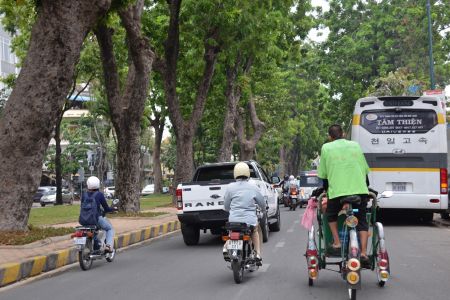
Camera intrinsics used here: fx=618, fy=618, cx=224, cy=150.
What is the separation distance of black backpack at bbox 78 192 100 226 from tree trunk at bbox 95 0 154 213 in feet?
31.1

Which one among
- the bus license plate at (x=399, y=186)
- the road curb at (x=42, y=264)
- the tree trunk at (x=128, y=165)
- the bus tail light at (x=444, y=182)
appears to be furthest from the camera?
the tree trunk at (x=128, y=165)

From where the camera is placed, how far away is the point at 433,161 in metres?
16.0

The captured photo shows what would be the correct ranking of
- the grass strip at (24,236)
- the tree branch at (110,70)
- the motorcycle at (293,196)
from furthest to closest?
the motorcycle at (293,196) < the tree branch at (110,70) < the grass strip at (24,236)

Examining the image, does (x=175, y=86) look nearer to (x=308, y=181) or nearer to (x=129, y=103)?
(x=129, y=103)

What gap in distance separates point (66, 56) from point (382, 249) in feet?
25.0

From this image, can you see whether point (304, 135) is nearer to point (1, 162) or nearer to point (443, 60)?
point (443, 60)

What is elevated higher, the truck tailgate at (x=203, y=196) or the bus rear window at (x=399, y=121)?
the bus rear window at (x=399, y=121)

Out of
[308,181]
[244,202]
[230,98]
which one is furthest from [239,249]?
[230,98]

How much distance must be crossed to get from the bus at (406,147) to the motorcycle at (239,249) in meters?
8.64

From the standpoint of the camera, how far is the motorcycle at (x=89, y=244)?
9.95 metres

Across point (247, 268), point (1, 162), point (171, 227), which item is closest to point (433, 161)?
point (171, 227)

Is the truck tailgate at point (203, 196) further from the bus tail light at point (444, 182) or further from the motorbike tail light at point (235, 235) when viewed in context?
the bus tail light at point (444, 182)

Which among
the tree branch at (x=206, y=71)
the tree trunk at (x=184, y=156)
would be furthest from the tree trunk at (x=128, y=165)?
the tree branch at (x=206, y=71)

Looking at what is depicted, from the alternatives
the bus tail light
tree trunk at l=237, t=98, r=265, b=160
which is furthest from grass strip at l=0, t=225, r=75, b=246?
tree trunk at l=237, t=98, r=265, b=160
